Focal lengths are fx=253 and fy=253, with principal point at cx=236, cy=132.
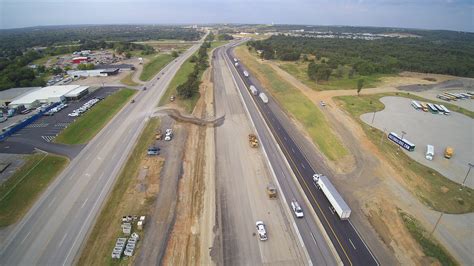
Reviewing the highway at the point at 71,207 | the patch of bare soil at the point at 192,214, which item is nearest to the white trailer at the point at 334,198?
the patch of bare soil at the point at 192,214

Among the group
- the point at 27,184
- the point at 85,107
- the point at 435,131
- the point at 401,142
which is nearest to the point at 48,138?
the point at 27,184

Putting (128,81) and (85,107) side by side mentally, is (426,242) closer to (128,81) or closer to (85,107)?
(85,107)

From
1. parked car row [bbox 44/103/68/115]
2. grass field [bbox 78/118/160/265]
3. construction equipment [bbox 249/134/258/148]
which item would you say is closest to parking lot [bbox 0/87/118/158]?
parked car row [bbox 44/103/68/115]

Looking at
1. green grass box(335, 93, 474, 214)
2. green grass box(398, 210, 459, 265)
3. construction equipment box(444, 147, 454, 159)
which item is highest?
construction equipment box(444, 147, 454, 159)

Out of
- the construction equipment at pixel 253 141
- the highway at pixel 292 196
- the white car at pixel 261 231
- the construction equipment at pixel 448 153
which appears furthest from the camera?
the construction equipment at pixel 253 141

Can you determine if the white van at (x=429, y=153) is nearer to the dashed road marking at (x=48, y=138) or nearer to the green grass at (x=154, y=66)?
the dashed road marking at (x=48, y=138)

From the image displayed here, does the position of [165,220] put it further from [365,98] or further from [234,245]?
[365,98]

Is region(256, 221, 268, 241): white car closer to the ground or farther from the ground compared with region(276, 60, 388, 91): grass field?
closer to the ground

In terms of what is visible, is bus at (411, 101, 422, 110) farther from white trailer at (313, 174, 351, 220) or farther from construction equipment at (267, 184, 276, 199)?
construction equipment at (267, 184, 276, 199)

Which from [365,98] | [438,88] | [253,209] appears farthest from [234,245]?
[438,88]
